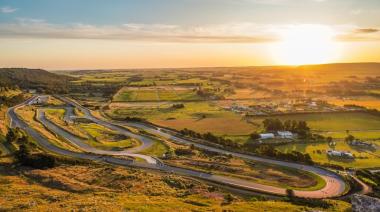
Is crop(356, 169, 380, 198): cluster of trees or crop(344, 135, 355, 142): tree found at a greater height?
crop(344, 135, 355, 142): tree

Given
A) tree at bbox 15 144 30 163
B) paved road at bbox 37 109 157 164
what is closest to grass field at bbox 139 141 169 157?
paved road at bbox 37 109 157 164

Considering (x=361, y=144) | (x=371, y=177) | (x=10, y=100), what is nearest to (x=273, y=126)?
(x=361, y=144)

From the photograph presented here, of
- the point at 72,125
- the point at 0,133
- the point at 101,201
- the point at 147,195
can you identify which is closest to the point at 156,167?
the point at 147,195

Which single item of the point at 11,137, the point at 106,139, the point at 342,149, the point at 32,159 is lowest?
the point at 106,139

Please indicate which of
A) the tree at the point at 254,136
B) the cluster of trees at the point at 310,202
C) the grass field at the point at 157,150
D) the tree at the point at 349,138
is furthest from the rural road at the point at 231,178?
the tree at the point at 349,138

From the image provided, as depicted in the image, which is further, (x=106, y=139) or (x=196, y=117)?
(x=196, y=117)

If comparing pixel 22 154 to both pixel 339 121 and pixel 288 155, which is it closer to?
pixel 288 155

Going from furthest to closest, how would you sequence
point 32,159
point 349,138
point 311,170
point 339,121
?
1. point 339,121
2. point 349,138
3. point 311,170
4. point 32,159

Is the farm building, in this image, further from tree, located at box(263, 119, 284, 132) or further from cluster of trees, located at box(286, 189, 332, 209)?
cluster of trees, located at box(286, 189, 332, 209)
